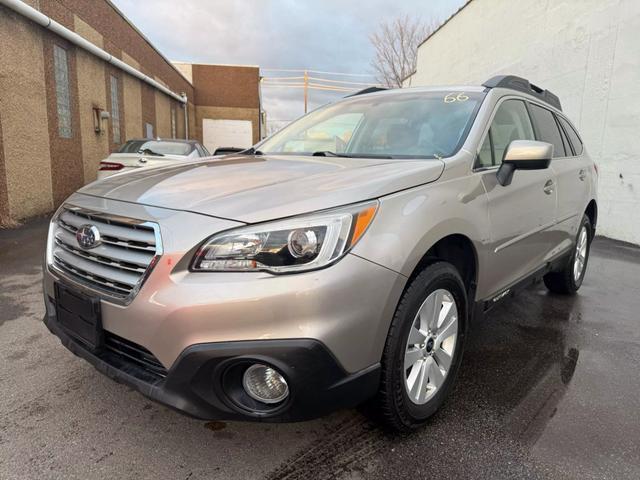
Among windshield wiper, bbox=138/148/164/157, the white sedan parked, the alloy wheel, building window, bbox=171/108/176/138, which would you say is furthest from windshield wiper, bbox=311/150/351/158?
building window, bbox=171/108/176/138

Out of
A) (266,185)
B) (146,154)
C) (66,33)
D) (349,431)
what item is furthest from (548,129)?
(66,33)

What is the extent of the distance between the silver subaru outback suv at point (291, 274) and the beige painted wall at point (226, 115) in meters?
23.9

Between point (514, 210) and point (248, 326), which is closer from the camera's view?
point (248, 326)

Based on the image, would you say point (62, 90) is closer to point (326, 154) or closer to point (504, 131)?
point (326, 154)

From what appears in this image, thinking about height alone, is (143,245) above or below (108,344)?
above

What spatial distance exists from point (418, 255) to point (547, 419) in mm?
1232

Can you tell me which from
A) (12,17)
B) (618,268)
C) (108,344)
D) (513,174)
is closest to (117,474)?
(108,344)

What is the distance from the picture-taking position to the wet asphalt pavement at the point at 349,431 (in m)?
2.00

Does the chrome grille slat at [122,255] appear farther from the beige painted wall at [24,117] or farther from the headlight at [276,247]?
the beige painted wall at [24,117]

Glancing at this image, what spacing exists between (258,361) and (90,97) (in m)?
10.8

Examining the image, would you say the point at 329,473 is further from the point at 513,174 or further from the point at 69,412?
the point at 513,174

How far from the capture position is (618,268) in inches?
238

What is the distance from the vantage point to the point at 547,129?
3797 mm

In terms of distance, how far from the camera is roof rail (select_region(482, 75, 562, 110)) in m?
3.21
